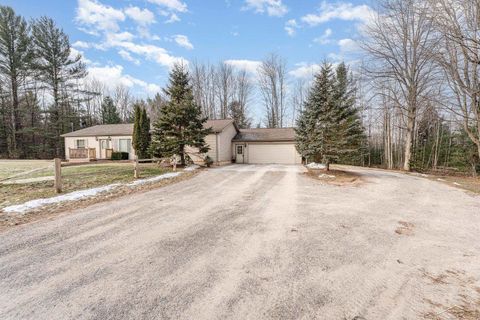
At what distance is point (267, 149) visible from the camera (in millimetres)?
20938

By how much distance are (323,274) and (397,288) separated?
2.65 feet

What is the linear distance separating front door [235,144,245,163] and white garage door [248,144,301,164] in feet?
1.83

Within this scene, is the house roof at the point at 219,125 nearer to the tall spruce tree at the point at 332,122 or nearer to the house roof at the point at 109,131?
the house roof at the point at 109,131

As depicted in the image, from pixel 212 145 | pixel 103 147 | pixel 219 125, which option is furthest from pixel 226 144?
pixel 103 147

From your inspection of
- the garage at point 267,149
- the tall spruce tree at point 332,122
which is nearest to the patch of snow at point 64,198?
the tall spruce tree at point 332,122

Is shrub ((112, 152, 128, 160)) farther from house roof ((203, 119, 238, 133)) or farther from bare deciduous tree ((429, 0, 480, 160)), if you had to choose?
bare deciduous tree ((429, 0, 480, 160))

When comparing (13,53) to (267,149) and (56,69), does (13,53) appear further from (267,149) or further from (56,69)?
(267,149)

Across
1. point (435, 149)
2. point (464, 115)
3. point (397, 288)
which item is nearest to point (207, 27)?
point (397, 288)

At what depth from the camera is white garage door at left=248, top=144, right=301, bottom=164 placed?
2055 centimetres

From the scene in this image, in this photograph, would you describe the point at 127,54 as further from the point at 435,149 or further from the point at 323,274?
the point at 435,149

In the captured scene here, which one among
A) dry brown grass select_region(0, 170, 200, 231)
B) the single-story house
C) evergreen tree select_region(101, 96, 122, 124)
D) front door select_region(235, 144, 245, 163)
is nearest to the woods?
the single-story house

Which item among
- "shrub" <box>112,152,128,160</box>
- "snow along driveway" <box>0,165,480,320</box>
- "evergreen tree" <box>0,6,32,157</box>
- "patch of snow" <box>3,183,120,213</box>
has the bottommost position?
"snow along driveway" <box>0,165,480,320</box>

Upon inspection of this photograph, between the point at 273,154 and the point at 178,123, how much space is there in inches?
373

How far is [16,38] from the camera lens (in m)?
24.6
